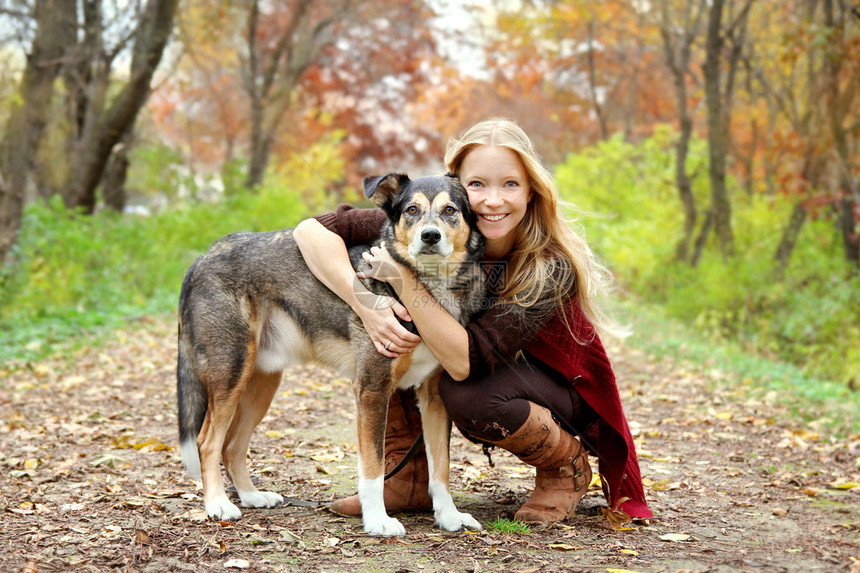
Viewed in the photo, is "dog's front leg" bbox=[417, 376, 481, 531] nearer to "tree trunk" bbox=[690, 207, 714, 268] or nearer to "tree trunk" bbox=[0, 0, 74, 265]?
"tree trunk" bbox=[0, 0, 74, 265]

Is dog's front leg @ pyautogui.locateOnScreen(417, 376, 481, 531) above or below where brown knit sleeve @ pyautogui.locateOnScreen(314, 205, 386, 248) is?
below

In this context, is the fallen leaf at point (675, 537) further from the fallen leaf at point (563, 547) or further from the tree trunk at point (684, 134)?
the tree trunk at point (684, 134)

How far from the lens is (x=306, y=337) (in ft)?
12.9

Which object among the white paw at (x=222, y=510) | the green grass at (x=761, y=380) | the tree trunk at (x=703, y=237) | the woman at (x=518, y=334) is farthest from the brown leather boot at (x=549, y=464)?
the tree trunk at (x=703, y=237)

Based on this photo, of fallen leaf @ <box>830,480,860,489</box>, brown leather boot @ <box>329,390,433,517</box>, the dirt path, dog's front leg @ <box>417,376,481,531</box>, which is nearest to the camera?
the dirt path

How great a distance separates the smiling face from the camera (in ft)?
12.2

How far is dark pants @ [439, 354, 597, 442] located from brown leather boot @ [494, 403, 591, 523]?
0.20 feet

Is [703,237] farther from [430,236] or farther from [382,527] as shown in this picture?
[382,527]

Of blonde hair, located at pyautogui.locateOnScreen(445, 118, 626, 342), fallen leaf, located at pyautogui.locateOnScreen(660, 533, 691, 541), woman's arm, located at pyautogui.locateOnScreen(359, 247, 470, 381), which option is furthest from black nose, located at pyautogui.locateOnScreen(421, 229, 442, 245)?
fallen leaf, located at pyautogui.locateOnScreen(660, 533, 691, 541)

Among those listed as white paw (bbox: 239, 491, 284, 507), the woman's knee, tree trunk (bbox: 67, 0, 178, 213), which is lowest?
white paw (bbox: 239, 491, 284, 507)

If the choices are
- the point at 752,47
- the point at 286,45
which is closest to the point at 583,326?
the point at 752,47

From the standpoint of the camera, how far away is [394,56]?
27.9 meters

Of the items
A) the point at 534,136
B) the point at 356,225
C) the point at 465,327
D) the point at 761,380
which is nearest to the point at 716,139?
the point at 761,380

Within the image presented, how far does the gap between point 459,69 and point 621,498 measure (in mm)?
26770
